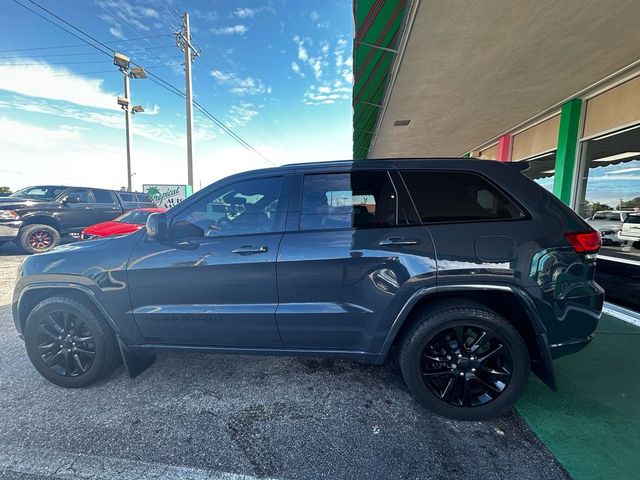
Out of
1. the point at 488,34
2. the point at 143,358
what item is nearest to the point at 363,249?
the point at 143,358

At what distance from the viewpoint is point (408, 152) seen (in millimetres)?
11422

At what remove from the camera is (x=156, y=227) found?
7.25ft

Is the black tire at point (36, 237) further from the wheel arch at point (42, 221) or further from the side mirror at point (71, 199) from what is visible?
the side mirror at point (71, 199)

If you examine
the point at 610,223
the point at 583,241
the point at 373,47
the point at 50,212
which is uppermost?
the point at 373,47

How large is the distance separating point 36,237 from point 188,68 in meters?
10.3

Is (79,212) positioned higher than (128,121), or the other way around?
(128,121)

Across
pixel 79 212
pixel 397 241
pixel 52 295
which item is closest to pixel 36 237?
pixel 79 212

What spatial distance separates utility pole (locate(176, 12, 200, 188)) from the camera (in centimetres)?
1344

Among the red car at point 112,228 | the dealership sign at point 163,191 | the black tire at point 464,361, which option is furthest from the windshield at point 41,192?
the black tire at point 464,361

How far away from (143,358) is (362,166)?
8.43 feet

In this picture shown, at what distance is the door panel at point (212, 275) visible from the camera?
7.03 feet

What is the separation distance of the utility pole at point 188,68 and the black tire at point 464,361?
45.1 feet

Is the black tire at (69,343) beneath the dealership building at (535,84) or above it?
beneath

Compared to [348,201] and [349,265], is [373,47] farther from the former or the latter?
[349,265]
